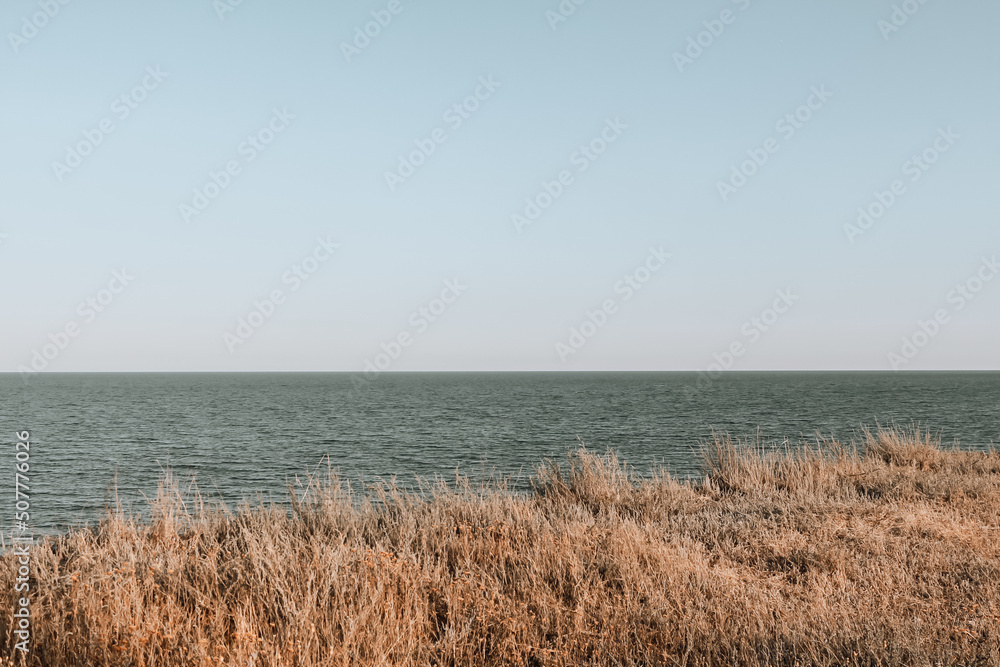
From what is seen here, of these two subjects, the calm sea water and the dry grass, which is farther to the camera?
the calm sea water

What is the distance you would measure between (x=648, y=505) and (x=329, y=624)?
21.0ft

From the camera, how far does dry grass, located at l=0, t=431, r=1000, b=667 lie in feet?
14.6

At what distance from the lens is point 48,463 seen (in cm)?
2605

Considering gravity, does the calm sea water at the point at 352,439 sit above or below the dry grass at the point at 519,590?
below

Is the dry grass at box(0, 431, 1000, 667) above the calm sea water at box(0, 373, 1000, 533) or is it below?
above

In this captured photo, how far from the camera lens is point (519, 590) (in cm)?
593

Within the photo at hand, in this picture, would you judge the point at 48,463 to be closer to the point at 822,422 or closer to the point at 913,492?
the point at 913,492

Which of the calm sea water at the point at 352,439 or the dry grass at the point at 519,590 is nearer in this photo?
the dry grass at the point at 519,590

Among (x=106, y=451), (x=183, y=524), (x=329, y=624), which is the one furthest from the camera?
(x=106, y=451)

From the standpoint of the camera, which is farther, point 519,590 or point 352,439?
point 352,439

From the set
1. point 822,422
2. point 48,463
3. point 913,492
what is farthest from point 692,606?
point 822,422

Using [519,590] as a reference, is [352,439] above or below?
below

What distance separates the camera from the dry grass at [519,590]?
14.6ft

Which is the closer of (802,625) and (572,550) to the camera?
(802,625)
